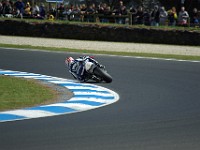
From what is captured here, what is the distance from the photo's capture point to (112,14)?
2905 centimetres

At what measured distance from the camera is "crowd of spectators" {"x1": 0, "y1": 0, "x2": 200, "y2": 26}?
2750 cm

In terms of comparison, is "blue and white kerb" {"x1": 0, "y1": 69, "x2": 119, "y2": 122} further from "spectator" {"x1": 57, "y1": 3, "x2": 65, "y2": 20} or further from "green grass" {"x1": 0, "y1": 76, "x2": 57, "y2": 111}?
"spectator" {"x1": 57, "y1": 3, "x2": 65, "y2": 20}

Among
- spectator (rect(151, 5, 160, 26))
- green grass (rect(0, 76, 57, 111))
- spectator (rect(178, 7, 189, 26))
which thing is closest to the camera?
green grass (rect(0, 76, 57, 111))

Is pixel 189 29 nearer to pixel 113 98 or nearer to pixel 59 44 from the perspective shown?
pixel 59 44

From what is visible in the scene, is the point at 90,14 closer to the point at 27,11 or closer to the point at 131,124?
the point at 27,11

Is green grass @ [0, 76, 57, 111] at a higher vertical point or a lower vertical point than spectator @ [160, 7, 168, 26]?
lower

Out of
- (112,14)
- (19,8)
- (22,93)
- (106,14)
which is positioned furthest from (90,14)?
(22,93)

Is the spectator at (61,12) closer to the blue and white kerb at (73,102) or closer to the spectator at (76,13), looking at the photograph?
the spectator at (76,13)

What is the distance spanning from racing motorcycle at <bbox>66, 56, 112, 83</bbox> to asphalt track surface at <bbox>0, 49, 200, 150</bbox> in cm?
21

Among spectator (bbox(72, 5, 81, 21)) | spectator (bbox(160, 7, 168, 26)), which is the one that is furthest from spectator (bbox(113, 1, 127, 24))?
spectator (bbox(72, 5, 81, 21))

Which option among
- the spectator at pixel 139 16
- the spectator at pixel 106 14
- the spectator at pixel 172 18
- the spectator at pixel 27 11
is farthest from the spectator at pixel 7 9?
the spectator at pixel 172 18

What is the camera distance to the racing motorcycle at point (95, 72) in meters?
13.5

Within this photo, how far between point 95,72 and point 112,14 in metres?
15.8

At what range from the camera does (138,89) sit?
41.3 ft
